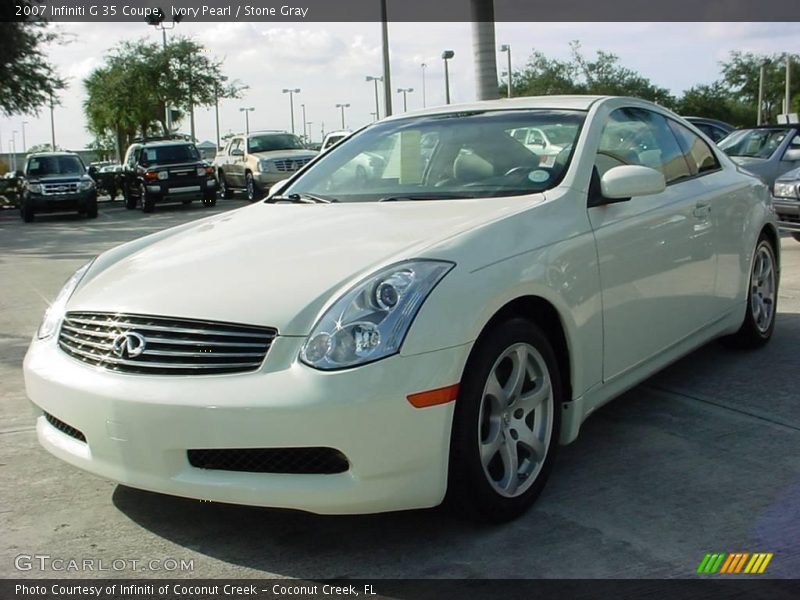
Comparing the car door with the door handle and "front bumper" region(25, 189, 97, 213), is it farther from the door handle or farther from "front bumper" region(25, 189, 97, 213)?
"front bumper" region(25, 189, 97, 213)

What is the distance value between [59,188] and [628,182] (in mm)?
19914

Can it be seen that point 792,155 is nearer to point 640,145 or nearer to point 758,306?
point 758,306

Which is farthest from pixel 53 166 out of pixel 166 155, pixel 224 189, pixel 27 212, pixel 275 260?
pixel 275 260

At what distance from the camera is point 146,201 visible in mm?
22891

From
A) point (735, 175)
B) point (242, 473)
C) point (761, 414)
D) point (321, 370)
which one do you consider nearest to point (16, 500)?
point (242, 473)

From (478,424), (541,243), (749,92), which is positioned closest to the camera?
(478,424)

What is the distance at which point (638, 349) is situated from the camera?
409 centimetres

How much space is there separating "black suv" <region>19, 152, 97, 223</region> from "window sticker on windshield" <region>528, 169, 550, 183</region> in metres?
19.4

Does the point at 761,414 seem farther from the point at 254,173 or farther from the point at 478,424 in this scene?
the point at 254,173

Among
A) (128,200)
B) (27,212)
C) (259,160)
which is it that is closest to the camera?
(27,212)

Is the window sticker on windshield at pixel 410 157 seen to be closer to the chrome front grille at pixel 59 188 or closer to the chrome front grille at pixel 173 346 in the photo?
the chrome front grille at pixel 173 346

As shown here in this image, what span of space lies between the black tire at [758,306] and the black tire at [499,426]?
2.39 metres

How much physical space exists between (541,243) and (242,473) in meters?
1.39

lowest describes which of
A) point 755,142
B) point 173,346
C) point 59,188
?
point 173,346
